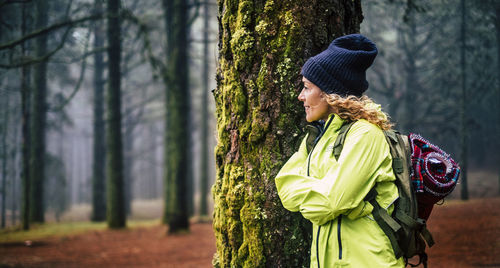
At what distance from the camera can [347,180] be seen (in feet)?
6.15

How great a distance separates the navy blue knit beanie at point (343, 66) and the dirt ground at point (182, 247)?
5705mm

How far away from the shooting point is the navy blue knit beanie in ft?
6.98

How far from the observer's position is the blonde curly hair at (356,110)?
210 centimetres

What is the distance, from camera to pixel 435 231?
8492 millimetres

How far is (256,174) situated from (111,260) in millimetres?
8107

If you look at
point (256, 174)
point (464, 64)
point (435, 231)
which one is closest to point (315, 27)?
point (256, 174)

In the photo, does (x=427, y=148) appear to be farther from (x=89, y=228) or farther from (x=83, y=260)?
(x=89, y=228)

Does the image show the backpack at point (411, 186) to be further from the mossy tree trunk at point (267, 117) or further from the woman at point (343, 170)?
the mossy tree trunk at point (267, 117)

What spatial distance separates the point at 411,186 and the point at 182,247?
31.0ft

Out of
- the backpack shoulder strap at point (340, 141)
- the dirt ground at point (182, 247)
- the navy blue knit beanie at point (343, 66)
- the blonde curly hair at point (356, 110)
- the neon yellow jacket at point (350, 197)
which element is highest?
the navy blue knit beanie at point (343, 66)

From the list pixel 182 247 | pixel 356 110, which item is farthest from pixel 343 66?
pixel 182 247

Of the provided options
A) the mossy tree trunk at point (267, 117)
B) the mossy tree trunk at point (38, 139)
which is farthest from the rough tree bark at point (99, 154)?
the mossy tree trunk at point (267, 117)

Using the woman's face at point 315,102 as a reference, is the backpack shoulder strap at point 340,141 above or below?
below

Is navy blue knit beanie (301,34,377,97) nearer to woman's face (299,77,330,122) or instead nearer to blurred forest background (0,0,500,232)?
woman's face (299,77,330,122)
